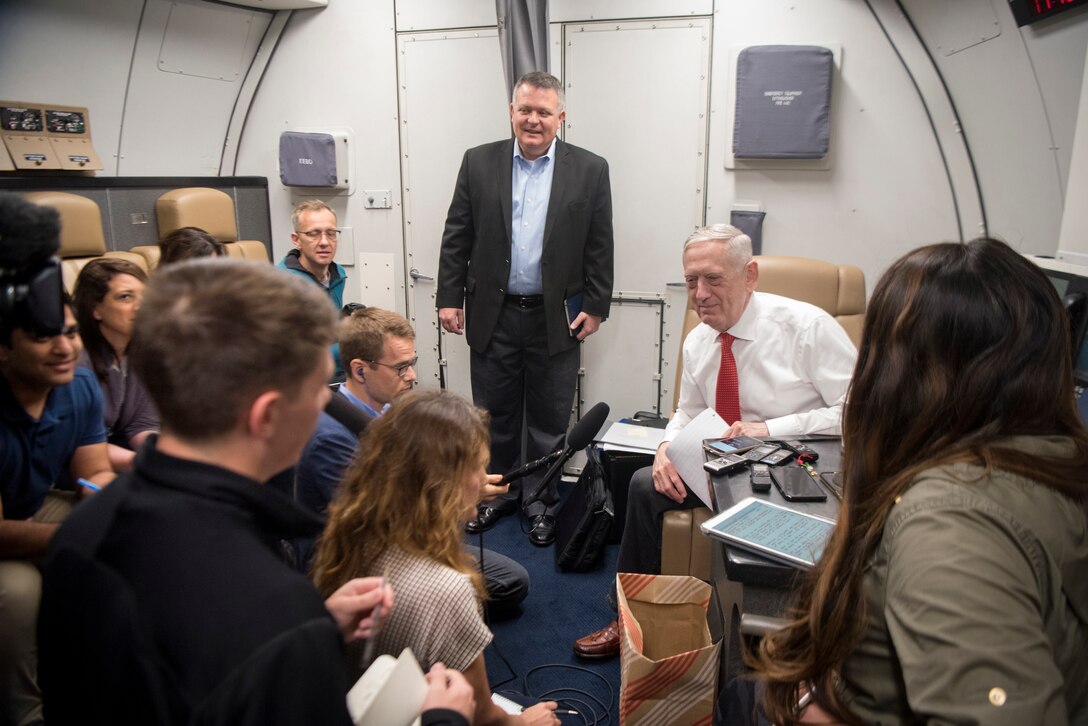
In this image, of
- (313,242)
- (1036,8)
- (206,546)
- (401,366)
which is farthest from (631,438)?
(206,546)

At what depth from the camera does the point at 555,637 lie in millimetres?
2438

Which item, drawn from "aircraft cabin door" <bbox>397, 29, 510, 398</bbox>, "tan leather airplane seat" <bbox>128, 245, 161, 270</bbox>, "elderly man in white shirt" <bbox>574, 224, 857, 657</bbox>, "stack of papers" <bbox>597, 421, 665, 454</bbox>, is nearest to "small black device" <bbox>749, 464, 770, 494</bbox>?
"elderly man in white shirt" <bbox>574, 224, 857, 657</bbox>

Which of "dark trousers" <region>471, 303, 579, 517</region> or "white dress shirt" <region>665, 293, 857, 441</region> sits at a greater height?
"white dress shirt" <region>665, 293, 857, 441</region>

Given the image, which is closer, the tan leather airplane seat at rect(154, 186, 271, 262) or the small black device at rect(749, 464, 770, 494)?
→ the small black device at rect(749, 464, 770, 494)

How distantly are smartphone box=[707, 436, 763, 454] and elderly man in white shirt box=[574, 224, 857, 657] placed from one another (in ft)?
0.97

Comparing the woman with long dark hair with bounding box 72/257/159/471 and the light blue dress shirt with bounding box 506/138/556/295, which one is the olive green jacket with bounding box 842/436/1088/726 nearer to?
the woman with long dark hair with bounding box 72/257/159/471

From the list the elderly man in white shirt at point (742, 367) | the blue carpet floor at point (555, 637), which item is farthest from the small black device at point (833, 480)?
the blue carpet floor at point (555, 637)

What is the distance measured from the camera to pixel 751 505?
157cm

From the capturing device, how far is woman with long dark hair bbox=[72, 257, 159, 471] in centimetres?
211

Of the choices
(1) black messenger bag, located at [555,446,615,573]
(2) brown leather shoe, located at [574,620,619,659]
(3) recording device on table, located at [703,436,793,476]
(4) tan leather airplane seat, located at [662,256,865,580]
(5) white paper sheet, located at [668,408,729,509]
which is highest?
(4) tan leather airplane seat, located at [662,256,865,580]

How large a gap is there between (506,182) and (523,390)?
934mm

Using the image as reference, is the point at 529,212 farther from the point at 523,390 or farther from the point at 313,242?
the point at 313,242

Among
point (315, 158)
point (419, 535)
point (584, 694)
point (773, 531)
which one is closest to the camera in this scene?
point (419, 535)

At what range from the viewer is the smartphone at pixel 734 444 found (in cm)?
188
